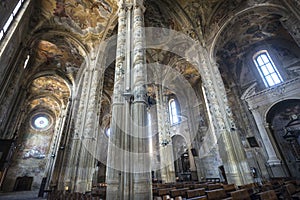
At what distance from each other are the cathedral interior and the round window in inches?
243

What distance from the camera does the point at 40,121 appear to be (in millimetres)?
19766

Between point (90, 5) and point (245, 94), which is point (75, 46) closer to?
point (90, 5)

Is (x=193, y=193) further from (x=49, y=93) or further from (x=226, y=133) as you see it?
(x=49, y=93)

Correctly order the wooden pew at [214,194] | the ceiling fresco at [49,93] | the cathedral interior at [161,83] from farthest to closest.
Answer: the ceiling fresco at [49,93] < the cathedral interior at [161,83] < the wooden pew at [214,194]

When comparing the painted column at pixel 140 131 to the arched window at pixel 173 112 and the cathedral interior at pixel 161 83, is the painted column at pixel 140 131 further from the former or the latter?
the arched window at pixel 173 112

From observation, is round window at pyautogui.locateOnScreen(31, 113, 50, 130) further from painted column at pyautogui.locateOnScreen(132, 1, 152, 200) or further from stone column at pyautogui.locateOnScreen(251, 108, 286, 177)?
stone column at pyautogui.locateOnScreen(251, 108, 286, 177)

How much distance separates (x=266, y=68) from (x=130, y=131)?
12.1m

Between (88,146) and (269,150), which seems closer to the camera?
(88,146)

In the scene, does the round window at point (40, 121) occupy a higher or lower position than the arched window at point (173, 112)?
higher

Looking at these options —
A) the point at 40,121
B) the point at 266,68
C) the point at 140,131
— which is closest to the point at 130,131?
the point at 140,131

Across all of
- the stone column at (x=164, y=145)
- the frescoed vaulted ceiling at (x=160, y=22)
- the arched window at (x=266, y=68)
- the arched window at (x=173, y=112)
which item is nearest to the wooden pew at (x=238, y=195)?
the stone column at (x=164, y=145)

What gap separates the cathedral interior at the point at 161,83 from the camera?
429cm

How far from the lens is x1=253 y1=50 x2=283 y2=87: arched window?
10.3 metres

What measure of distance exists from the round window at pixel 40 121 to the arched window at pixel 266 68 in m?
24.4
